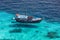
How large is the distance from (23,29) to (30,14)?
0.17 meters

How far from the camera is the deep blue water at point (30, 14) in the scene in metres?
2.01

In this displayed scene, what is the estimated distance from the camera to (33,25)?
6.69ft

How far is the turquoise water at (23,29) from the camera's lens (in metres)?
2.01

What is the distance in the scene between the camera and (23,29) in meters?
2.02

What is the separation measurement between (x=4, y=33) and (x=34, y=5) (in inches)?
16.8

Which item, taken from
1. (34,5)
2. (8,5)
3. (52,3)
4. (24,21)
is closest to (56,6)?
(52,3)

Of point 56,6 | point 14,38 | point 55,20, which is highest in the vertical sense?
point 56,6

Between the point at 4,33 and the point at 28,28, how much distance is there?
251 millimetres

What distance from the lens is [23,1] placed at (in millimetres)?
2043

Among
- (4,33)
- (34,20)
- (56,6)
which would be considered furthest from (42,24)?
(4,33)

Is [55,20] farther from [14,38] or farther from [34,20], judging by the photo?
[14,38]

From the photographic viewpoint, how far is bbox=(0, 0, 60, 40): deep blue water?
6.61ft

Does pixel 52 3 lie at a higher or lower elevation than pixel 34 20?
higher

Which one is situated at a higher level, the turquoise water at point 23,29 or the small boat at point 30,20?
the small boat at point 30,20
